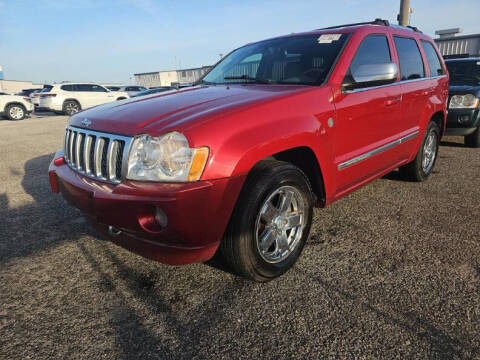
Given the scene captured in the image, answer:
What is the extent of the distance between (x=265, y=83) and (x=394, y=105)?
1310 mm

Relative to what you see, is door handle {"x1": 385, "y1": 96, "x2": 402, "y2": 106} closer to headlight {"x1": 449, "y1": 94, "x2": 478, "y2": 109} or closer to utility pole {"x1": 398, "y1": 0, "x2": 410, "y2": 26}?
headlight {"x1": 449, "y1": 94, "x2": 478, "y2": 109}

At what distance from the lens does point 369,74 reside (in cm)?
257

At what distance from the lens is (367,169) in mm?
3000

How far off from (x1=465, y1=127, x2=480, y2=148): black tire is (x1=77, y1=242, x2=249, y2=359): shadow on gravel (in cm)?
582

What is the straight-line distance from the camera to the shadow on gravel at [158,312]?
171cm

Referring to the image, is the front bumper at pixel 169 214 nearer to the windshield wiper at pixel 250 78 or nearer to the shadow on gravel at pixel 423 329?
the shadow on gravel at pixel 423 329

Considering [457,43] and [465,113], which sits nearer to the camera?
[465,113]

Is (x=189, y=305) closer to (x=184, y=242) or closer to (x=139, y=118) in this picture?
(x=184, y=242)

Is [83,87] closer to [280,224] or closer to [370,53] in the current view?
[370,53]

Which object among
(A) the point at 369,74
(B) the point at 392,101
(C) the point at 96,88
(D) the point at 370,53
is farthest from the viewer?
(C) the point at 96,88

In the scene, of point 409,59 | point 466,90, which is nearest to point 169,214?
point 409,59

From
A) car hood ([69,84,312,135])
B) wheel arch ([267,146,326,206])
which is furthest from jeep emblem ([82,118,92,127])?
wheel arch ([267,146,326,206])

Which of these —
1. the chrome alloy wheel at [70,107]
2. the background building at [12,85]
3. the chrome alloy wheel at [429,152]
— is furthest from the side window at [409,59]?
the background building at [12,85]

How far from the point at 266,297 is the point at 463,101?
18.1 ft
